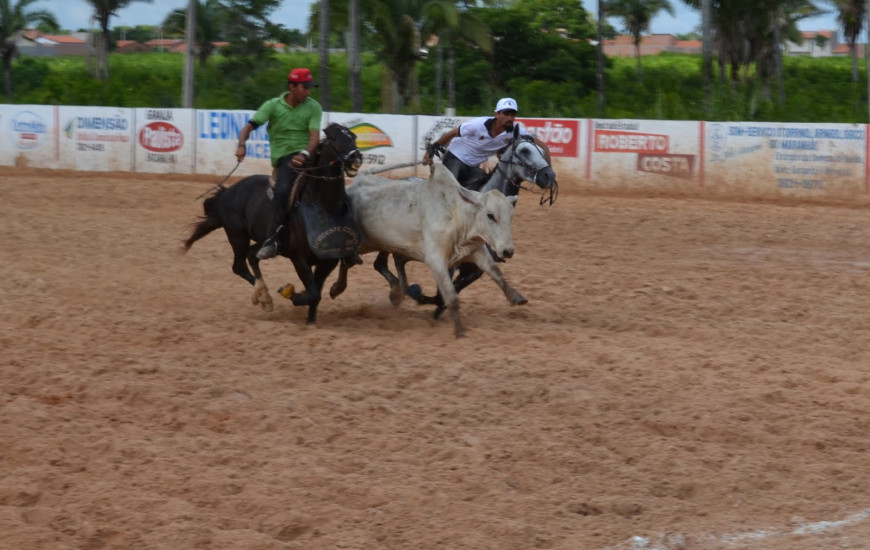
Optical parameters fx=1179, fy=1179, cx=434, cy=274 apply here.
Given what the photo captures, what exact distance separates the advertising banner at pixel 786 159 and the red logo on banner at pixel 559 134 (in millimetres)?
2375

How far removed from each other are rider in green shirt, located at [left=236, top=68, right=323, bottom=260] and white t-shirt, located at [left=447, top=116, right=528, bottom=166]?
4.58 feet

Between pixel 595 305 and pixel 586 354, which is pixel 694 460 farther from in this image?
pixel 595 305

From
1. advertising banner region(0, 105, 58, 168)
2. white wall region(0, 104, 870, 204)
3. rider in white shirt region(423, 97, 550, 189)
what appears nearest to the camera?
rider in white shirt region(423, 97, 550, 189)

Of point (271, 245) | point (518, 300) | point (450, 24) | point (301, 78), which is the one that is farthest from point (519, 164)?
point (450, 24)

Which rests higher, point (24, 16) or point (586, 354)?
point (24, 16)

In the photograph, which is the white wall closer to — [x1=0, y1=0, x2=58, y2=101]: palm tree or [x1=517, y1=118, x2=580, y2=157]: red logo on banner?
[x1=517, y1=118, x2=580, y2=157]: red logo on banner

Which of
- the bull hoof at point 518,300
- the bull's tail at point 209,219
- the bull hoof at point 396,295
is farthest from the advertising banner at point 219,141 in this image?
the bull hoof at point 518,300

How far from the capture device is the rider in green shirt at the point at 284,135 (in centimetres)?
990

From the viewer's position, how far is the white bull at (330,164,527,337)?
939cm

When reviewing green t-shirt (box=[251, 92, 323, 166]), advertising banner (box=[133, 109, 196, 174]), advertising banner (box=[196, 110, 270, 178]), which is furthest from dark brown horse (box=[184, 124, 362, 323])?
advertising banner (box=[133, 109, 196, 174])

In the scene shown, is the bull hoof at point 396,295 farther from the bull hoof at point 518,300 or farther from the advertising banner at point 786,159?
the advertising banner at point 786,159

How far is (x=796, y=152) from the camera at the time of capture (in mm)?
20219

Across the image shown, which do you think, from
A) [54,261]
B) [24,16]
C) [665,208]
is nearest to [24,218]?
[54,261]

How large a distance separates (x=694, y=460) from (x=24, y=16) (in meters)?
51.7
